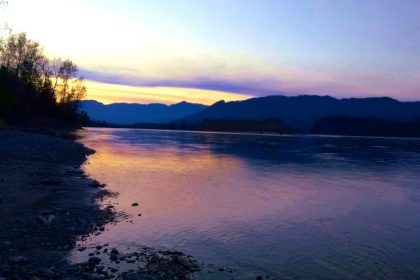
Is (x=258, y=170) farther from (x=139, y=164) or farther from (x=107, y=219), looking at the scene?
(x=107, y=219)

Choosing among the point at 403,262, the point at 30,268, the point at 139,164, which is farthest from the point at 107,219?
the point at 139,164

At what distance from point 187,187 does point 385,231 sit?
18.4 metres

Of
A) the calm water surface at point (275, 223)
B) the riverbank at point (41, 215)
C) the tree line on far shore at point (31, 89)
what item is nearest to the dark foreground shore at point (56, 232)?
the riverbank at point (41, 215)

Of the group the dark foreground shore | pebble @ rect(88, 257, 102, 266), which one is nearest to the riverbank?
the dark foreground shore

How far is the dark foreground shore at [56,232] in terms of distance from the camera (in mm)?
14336

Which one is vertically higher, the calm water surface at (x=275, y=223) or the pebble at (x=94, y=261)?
the pebble at (x=94, y=261)

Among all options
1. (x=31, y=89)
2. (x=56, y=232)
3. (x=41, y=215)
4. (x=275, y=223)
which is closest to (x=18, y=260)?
(x=56, y=232)

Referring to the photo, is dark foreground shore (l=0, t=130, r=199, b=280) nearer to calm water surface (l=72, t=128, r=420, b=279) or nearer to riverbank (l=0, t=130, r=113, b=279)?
riverbank (l=0, t=130, r=113, b=279)

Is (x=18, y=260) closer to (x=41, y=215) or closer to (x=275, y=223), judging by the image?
(x=41, y=215)

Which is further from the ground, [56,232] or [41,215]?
[41,215]

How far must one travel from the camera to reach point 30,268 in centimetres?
1384

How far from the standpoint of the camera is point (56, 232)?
19.0 meters

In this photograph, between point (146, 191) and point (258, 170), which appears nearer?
point (146, 191)

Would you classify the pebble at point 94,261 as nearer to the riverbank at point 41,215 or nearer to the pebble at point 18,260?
the riverbank at point 41,215
